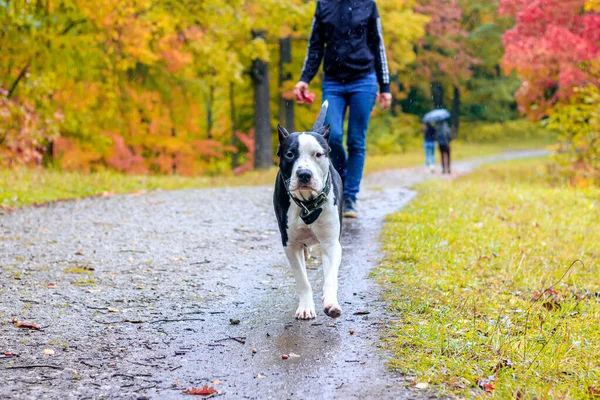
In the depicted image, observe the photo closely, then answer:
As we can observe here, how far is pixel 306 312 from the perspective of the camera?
396 cm

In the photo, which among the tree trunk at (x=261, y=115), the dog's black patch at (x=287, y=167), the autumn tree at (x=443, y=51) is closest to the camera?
the dog's black patch at (x=287, y=167)

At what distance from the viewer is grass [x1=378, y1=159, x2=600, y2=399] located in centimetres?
299

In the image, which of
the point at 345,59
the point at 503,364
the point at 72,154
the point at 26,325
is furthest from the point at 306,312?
the point at 72,154

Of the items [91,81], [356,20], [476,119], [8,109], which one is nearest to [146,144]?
[91,81]

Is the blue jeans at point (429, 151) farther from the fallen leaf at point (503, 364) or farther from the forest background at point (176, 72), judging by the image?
the fallen leaf at point (503, 364)

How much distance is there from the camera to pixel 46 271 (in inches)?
207

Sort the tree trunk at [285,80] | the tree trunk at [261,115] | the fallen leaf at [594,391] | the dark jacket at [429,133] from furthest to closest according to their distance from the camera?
the tree trunk at [285,80]
the tree trunk at [261,115]
the dark jacket at [429,133]
the fallen leaf at [594,391]

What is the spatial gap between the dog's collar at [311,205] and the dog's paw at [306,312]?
0.53m

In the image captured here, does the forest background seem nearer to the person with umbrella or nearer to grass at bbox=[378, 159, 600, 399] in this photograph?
the person with umbrella

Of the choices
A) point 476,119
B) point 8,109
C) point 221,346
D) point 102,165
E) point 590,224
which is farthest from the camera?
point 476,119

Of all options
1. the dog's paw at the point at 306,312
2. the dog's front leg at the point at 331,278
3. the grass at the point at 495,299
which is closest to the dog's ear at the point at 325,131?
the dog's front leg at the point at 331,278

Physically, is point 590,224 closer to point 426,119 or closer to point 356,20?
point 356,20

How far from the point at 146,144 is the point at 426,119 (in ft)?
28.2

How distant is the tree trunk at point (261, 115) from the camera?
20.9 m
